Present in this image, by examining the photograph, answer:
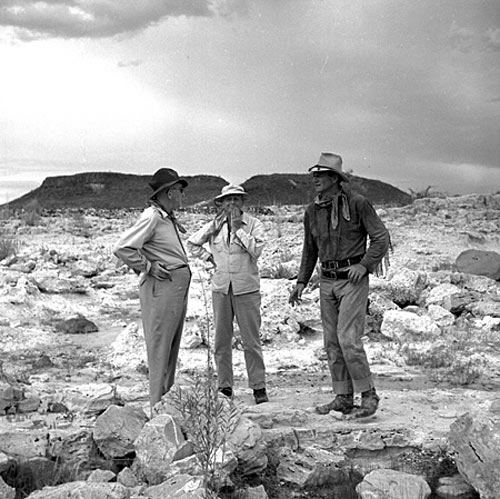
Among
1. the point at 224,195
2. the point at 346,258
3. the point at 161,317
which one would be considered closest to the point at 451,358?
the point at 346,258

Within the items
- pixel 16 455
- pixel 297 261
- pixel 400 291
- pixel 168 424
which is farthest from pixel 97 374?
pixel 297 261

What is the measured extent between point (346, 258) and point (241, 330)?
3.64ft

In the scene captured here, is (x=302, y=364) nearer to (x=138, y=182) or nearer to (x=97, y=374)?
(x=97, y=374)

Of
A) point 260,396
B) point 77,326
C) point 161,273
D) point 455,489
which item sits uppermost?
point 161,273

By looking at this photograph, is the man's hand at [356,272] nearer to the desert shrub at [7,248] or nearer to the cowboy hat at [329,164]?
the cowboy hat at [329,164]

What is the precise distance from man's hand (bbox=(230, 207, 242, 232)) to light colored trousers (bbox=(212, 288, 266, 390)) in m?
0.49

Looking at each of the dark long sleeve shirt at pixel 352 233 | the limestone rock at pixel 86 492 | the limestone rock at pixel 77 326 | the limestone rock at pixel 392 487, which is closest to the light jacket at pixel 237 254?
the dark long sleeve shirt at pixel 352 233

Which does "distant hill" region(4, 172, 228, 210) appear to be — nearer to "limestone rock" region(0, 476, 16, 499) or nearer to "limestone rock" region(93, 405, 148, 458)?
"limestone rock" region(93, 405, 148, 458)

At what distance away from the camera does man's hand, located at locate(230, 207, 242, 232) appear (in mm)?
6148

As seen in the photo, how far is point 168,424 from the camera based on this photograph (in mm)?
4738

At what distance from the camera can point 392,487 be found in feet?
14.6

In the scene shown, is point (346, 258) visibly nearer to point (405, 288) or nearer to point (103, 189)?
point (405, 288)

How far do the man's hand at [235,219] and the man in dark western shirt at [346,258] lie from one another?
0.64 metres

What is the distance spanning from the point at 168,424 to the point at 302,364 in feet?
12.3
